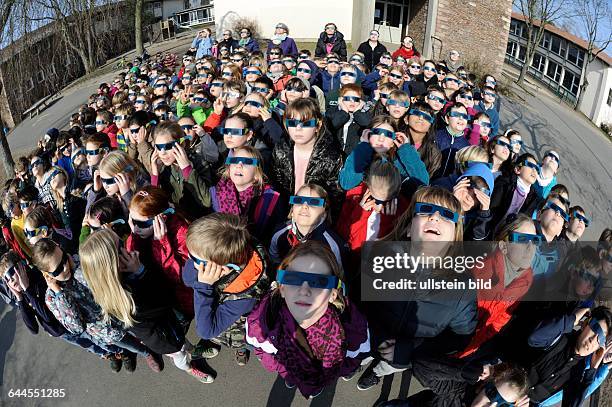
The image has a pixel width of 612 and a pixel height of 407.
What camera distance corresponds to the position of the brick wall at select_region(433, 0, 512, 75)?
1609 cm

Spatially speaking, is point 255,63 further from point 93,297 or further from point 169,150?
point 93,297

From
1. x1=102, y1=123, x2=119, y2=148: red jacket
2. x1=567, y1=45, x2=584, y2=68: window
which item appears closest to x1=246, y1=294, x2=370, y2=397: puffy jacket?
x1=102, y1=123, x2=119, y2=148: red jacket

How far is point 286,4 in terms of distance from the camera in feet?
61.2

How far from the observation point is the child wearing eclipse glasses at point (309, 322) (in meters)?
2.26

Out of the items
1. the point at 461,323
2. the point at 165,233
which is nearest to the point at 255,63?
the point at 165,233

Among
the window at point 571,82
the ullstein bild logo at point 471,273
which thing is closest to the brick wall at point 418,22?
the ullstein bild logo at point 471,273

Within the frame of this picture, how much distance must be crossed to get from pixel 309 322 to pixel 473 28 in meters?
18.1

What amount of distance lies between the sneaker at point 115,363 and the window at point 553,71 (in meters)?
44.6

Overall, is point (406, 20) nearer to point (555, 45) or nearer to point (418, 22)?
point (418, 22)

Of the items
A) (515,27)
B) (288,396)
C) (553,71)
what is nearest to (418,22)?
(288,396)

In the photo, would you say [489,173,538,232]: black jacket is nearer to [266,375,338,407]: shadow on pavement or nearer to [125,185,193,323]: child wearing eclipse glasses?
[266,375,338,407]: shadow on pavement

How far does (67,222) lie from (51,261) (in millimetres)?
2217

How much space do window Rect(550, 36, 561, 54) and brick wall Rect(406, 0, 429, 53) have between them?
25.8m

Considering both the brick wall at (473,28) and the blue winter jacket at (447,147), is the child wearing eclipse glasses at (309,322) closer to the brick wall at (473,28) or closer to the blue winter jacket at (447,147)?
the blue winter jacket at (447,147)
